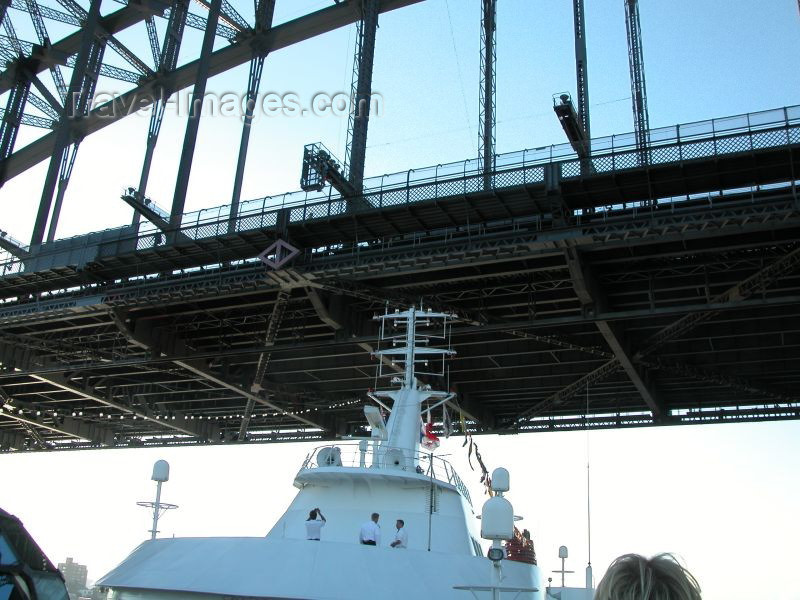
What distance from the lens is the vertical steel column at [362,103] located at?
121ft

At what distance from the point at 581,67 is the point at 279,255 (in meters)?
16.4

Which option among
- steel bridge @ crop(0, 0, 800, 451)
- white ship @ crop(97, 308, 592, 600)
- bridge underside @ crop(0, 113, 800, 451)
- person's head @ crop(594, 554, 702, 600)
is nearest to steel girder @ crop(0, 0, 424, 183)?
steel bridge @ crop(0, 0, 800, 451)

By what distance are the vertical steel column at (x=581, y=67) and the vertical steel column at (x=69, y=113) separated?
31.4 metres

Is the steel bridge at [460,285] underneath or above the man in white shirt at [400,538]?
above

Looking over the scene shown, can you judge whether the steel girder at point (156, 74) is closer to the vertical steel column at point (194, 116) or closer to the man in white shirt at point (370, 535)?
the vertical steel column at point (194, 116)

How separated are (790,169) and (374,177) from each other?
1542 cm

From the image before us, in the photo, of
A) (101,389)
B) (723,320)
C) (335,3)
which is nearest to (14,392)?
(101,389)

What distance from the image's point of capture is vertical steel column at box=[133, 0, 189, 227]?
50000 millimetres

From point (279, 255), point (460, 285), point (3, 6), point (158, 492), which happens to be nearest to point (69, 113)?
point (3, 6)

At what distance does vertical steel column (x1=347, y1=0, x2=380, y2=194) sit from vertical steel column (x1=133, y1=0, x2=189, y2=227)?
16.1 meters

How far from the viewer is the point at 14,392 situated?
51.6m

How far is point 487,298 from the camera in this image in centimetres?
3319

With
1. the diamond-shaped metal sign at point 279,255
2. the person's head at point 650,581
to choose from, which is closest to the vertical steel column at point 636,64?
the diamond-shaped metal sign at point 279,255

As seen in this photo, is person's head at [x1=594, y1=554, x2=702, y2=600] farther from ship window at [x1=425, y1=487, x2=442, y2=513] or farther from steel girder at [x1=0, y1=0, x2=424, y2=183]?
steel girder at [x1=0, y1=0, x2=424, y2=183]
